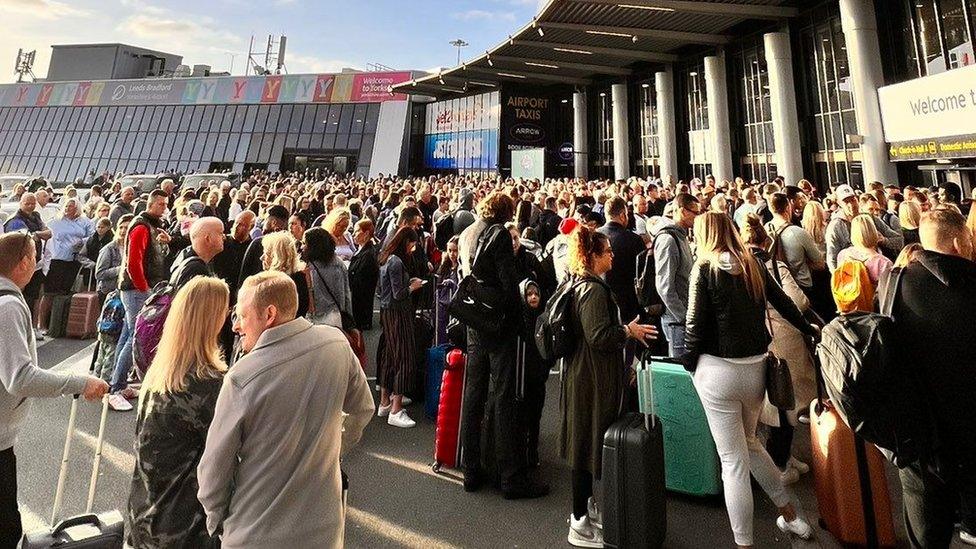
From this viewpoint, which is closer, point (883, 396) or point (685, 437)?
point (883, 396)

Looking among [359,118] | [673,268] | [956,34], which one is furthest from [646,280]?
[359,118]

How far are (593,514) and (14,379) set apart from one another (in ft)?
10.2

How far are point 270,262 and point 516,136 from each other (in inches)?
1114

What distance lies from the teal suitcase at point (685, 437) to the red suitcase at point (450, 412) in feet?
4.78

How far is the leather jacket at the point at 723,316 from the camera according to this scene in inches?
102

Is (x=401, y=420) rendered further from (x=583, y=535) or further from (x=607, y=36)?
(x=607, y=36)

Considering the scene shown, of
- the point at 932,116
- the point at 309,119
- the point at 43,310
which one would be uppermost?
the point at 309,119

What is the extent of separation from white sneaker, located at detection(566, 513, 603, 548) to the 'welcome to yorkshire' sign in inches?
470

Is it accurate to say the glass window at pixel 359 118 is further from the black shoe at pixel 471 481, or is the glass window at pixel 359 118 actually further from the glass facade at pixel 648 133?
the black shoe at pixel 471 481

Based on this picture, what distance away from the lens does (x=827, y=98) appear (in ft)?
49.3

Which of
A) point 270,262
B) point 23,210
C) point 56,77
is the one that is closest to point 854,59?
point 270,262

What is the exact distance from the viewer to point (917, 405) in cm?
214

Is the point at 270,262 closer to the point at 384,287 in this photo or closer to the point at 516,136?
the point at 384,287

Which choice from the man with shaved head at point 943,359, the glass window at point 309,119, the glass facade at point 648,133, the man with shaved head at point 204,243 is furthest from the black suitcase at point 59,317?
the glass window at point 309,119
